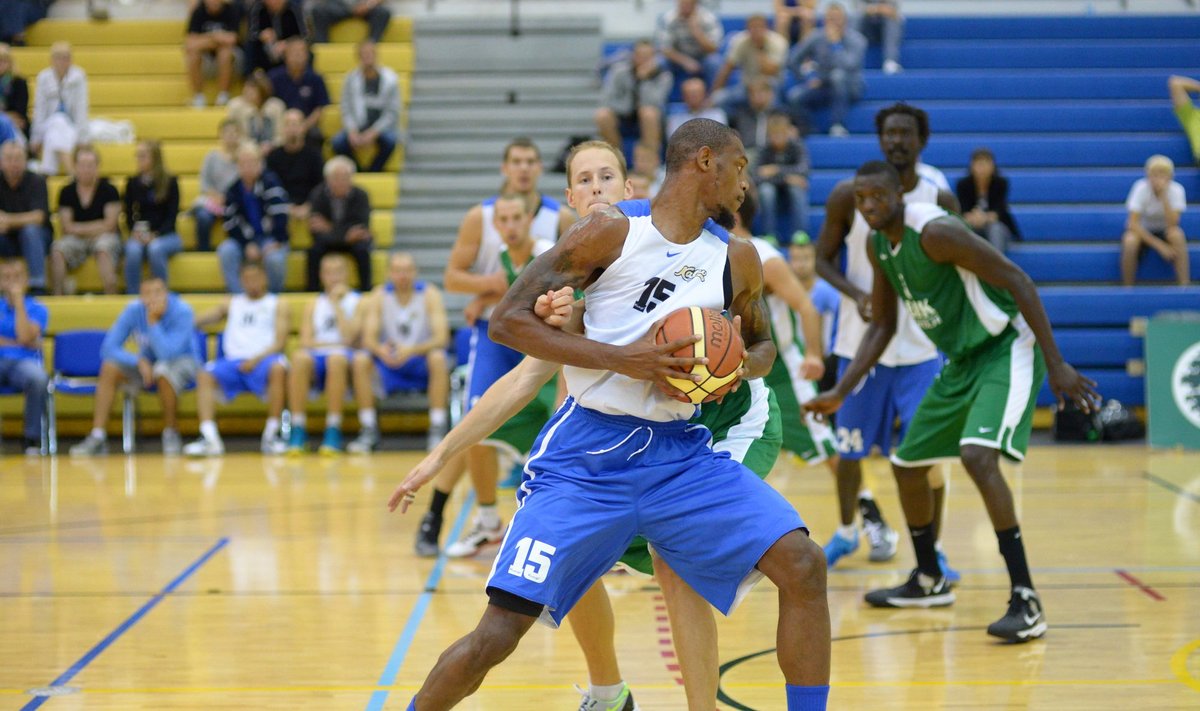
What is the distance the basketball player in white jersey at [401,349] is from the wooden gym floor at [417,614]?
243 centimetres

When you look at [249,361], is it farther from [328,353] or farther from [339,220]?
[339,220]

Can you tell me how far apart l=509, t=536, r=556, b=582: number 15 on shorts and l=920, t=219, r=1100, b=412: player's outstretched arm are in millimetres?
2297

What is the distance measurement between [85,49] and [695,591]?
551 inches

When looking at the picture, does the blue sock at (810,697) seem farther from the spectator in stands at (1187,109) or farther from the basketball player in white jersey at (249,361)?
the spectator in stands at (1187,109)

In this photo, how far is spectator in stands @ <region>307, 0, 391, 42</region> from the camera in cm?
1513

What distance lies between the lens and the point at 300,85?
14.0 meters

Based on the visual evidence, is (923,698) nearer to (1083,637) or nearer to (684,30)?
(1083,637)

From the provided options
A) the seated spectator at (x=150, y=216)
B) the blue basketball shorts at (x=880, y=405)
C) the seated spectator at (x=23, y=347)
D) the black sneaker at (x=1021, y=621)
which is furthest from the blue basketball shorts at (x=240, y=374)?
the black sneaker at (x=1021, y=621)

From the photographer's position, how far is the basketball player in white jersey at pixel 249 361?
11.5m

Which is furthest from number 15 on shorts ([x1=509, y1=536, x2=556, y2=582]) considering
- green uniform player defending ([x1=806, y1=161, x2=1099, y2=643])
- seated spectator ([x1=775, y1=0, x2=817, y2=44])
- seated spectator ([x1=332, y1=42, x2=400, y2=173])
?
seated spectator ([x1=775, y1=0, x2=817, y2=44])

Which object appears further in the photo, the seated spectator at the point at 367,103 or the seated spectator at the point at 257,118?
the seated spectator at the point at 367,103

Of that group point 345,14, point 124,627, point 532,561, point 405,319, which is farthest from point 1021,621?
point 345,14

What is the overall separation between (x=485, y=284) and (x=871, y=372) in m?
1.88

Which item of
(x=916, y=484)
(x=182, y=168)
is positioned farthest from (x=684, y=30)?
(x=916, y=484)
